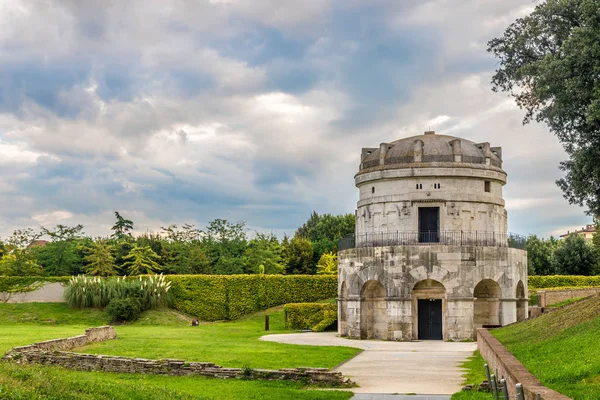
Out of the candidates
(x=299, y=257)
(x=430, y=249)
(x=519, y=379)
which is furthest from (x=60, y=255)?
(x=519, y=379)

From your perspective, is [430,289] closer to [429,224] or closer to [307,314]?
[429,224]

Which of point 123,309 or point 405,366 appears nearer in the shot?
point 405,366

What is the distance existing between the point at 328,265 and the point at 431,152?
3306 centimetres

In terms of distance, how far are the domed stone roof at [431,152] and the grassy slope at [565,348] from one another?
13.2 m

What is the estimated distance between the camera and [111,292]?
49250 millimetres

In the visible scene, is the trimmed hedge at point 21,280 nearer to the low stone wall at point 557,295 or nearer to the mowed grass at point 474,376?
the low stone wall at point 557,295

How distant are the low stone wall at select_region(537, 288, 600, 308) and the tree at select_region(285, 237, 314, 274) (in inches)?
1377

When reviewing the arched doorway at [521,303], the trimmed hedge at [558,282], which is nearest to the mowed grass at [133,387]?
the arched doorway at [521,303]

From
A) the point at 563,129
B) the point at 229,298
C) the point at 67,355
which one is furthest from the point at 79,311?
the point at 563,129

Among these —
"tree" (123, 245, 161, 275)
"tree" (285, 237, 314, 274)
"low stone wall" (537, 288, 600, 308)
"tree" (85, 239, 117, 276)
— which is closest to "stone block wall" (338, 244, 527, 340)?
"low stone wall" (537, 288, 600, 308)

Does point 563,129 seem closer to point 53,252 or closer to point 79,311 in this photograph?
point 79,311

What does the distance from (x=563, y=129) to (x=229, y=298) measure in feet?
114

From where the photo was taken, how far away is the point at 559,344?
1912 centimetres

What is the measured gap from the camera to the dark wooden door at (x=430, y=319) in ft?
122
